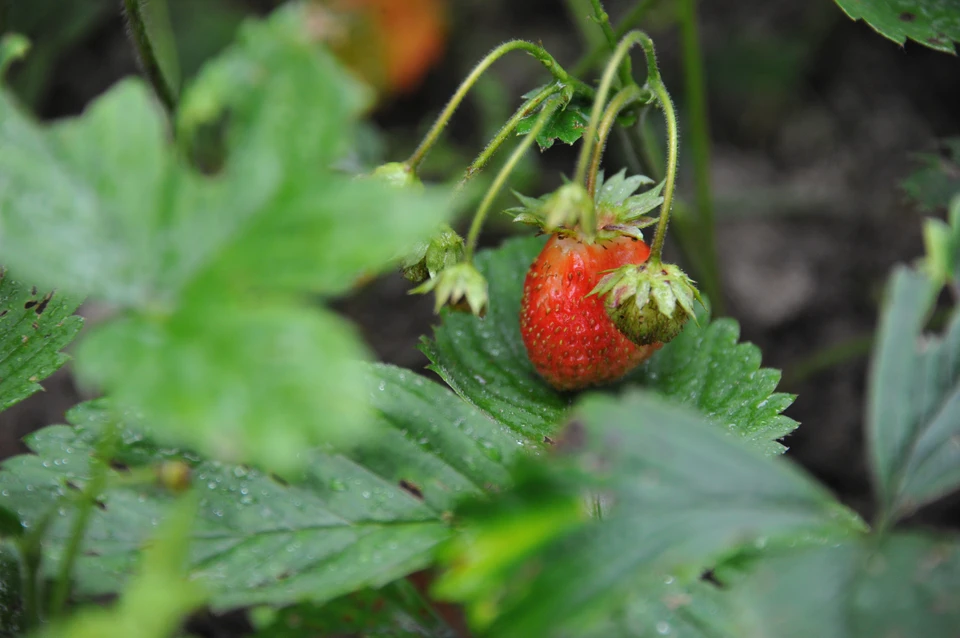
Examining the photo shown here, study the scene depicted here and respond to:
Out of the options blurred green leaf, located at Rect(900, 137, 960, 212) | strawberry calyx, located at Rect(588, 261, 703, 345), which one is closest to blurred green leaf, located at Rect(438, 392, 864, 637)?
strawberry calyx, located at Rect(588, 261, 703, 345)

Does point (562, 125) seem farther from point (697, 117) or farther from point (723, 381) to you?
point (697, 117)

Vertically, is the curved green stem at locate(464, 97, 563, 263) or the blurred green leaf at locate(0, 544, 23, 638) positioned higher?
the curved green stem at locate(464, 97, 563, 263)

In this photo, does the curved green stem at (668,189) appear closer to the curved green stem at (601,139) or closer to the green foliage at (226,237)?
the curved green stem at (601,139)

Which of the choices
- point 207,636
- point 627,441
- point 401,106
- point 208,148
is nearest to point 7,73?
point 208,148

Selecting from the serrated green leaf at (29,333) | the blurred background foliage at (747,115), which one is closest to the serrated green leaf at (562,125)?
the serrated green leaf at (29,333)

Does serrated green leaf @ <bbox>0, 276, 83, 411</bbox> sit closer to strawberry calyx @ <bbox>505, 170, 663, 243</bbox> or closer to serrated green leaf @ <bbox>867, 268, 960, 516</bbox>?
strawberry calyx @ <bbox>505, 170, 663, 243</bbox>

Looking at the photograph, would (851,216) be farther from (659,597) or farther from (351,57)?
(659,597)
